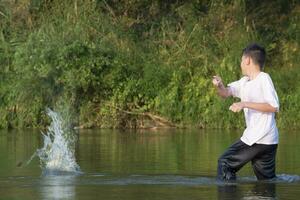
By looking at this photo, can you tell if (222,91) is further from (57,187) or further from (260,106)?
(57,187)

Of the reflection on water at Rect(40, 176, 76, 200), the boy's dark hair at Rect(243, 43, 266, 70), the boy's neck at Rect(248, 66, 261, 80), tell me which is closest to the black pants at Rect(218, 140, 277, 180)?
the boy's neck at Rect(248, 66, 261, 80)

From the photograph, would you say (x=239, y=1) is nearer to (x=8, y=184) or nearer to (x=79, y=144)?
(x=79, y=144)

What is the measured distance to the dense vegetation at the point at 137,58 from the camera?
81.9ft

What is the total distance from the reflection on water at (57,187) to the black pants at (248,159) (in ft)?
5.67

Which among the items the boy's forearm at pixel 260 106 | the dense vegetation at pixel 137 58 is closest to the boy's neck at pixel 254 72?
the boy's forearm at pixel 260 106

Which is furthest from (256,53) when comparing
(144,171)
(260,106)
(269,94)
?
(144,171)

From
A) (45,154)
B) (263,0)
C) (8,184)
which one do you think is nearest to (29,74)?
(263,0)

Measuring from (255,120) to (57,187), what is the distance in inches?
92.2

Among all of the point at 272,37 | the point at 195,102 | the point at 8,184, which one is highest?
the point at 272,37

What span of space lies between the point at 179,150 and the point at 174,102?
781 centimetres

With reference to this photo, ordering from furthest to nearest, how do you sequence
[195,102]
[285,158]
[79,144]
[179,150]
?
[195,102]
[79,144]
[179,150]
[285,158]

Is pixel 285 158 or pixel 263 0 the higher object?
pixel 263 0

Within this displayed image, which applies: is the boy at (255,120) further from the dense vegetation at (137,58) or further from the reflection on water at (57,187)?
the dense vegetation at (137,58)

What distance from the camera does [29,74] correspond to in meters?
25.2
